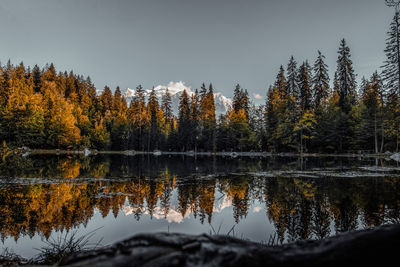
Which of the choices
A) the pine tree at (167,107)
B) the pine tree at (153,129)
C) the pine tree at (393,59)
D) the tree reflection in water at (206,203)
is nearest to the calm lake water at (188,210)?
the tree reflection in water at (206,203)

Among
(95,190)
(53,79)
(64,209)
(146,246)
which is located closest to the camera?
(146,246)

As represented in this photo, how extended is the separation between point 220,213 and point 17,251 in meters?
5.13

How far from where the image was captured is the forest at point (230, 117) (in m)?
36.1

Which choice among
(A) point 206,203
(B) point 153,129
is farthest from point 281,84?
(A) point 206,203

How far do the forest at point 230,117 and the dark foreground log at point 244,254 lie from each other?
35.5 m

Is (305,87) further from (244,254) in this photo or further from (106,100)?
(106,100)

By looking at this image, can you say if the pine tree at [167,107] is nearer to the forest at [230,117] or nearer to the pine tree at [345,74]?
the forest at [230,117]

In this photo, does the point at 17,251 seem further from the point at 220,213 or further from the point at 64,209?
the point at 220,213

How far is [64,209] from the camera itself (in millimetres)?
7109

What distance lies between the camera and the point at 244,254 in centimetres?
186

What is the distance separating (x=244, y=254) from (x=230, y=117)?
170 feet

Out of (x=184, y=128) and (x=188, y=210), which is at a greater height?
(x=184, y=128)

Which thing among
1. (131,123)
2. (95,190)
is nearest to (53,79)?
(131,123)

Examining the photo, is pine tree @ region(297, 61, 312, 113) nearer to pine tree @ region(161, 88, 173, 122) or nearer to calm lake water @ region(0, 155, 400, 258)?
calm lake water @ region(0, 155, 400, 258)
